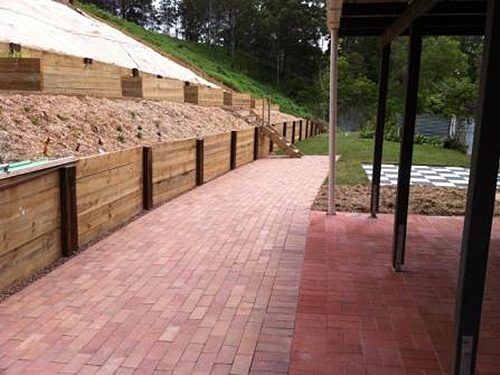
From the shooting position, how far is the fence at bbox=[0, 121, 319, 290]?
399cm

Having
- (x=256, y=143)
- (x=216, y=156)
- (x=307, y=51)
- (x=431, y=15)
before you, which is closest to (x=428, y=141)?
(x=256, y=143)

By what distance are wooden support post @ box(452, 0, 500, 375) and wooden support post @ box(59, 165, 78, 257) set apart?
3.57 m

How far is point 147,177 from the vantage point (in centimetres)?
684

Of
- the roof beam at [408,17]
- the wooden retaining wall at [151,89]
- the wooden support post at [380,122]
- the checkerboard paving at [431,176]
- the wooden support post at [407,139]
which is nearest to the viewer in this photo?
the roof beam at [408,17]

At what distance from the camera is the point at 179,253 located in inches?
201

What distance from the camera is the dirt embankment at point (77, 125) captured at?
5879 mm

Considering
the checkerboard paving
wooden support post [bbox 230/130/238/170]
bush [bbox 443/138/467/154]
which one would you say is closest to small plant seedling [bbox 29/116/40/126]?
wooden support post [bbox 230/130/238/170]

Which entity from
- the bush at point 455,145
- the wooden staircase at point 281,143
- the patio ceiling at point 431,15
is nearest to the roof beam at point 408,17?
the patio ceiling at point 431,15

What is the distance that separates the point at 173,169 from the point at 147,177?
1.12 m

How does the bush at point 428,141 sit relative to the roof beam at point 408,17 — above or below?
below

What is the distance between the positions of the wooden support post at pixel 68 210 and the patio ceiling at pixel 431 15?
3.22 m

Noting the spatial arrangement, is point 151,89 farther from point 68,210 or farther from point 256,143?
point 68,210

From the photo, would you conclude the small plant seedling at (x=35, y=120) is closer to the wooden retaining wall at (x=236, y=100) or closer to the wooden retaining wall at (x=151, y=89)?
the wooden retaining wall at (x=151, y=89)

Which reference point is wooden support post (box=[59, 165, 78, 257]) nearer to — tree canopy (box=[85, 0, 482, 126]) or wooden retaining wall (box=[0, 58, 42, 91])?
wooden retaining wall (box=[0, 58, 42, 91])
